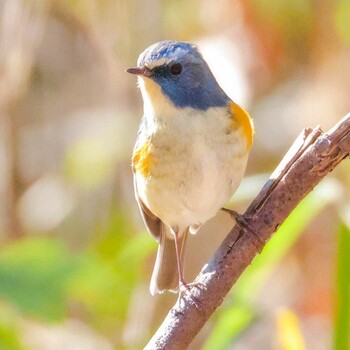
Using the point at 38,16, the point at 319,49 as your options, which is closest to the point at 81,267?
the point at 38,16

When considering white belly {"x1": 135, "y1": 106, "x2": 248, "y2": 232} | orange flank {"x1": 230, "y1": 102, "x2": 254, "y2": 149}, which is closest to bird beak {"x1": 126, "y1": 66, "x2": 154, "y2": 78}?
white belly {"x1": 135, "y1": 106, "x2": 248, "y2": 232}

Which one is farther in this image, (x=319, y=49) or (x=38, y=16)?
(x=319, y=49)

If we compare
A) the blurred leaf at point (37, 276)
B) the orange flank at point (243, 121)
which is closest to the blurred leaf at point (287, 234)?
the orange flank at point (243, 121)

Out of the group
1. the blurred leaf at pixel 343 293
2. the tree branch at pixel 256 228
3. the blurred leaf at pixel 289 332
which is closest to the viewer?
the tree branch at pixel 256 228

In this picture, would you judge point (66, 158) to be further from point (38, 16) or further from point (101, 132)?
point (38, 16)

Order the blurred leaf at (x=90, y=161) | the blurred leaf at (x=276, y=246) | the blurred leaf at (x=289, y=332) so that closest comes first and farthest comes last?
the blurred leaf at (x=289, y=332)
the blurred leaf at (x=276, y=246)
the blurred leaf at (x=90, y=161)

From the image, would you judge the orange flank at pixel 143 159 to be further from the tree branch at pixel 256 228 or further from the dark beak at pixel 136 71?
the tree branch at pixel 256 228

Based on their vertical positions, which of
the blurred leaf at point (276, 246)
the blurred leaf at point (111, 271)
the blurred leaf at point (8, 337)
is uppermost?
the blurred leaf at point (111, 271)

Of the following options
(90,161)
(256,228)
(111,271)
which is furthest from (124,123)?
A: (256,228)

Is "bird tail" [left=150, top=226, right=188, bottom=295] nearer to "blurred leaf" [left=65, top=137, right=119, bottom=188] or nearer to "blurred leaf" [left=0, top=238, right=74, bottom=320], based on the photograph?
"blurred leaf" [left=0, top=238, right=74, bottom=320]
